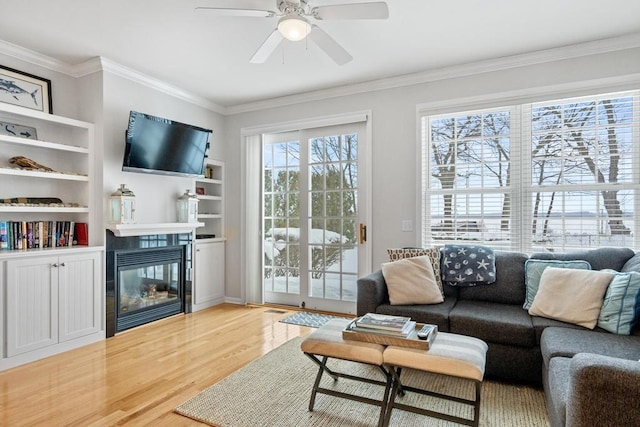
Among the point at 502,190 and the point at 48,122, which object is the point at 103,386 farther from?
the point at 502,190

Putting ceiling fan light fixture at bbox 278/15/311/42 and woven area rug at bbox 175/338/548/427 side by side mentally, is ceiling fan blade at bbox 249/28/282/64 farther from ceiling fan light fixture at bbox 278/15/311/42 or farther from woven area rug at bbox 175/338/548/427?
woven area rug at bbox 175/338/548/427

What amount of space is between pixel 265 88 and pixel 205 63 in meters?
0.83

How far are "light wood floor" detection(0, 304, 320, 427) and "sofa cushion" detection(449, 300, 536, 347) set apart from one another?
157cm

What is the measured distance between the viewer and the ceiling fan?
7.02ft

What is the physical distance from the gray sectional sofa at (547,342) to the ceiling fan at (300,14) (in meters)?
1.80

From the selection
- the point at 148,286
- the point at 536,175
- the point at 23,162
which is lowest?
the point at 148,286

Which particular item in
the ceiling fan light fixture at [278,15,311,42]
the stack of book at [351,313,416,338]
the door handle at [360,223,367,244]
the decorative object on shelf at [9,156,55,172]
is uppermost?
the ceiling fan light fixture at [278,15,311,42]

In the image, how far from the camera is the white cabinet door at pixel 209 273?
178 inches

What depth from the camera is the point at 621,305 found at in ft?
7.32

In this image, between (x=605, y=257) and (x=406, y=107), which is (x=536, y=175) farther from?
(x=406, y=107)

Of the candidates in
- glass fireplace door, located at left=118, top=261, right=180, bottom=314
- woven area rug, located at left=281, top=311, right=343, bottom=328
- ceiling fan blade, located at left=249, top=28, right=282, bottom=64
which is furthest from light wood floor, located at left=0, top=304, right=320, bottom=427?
ceiling fan blade, located at left=249, top=28, right=282, bottom=64

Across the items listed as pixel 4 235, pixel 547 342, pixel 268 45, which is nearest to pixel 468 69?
pixel 268 45

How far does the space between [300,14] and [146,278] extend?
10.1 feet

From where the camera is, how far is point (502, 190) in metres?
3.48
